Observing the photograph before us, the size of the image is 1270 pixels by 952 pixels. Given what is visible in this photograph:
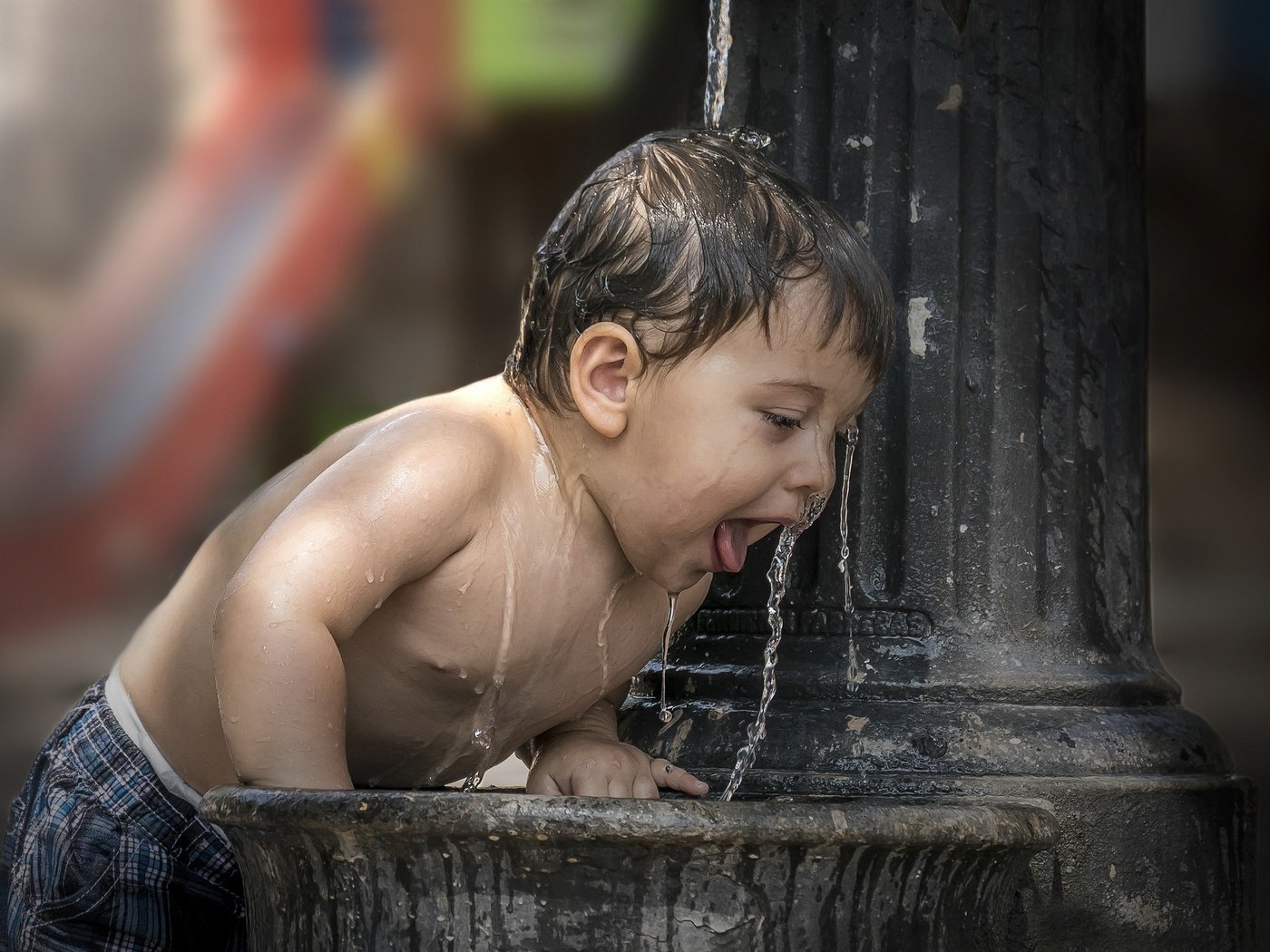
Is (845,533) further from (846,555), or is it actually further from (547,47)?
(547,47)

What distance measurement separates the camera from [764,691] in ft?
4.91

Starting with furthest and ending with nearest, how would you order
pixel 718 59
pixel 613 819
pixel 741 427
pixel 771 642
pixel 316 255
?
pixel 316 255
pixel 718 59
pixel 771 642
pixel 741 427
pixel 613 819

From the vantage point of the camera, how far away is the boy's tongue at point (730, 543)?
1.29 meters

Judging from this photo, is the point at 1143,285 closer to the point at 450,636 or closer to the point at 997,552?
the point at 997,552

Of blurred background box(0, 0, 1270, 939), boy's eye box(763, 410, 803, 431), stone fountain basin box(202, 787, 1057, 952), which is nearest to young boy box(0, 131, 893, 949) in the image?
boy's eye box(763, 410, 803, 431)

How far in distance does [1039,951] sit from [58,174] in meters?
2.71

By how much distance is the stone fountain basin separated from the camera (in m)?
0.87

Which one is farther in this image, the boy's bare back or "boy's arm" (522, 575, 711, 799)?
"boy's arm" (522, 575, 711, 799)

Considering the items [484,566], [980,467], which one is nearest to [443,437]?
[484,566]

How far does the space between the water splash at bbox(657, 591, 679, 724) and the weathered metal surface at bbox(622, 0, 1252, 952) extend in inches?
0.6

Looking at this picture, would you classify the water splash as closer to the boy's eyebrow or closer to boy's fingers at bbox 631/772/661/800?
boy's fingers at bbox 631/772/661/800

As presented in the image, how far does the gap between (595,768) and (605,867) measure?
19.3 inches

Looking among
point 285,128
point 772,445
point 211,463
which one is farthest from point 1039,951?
point 285,128

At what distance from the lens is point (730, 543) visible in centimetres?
130
